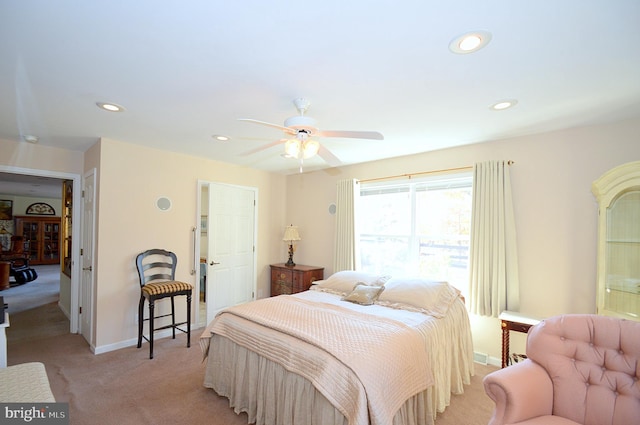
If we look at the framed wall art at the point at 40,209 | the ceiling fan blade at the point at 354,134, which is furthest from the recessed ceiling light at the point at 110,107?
the framed wall art at the point at 40,209

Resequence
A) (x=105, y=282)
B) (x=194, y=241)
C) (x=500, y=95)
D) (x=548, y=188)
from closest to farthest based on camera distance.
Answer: (x=500, y=95)
(x=548, y=188)
(x=105, y=282)
(x=194, y=241)

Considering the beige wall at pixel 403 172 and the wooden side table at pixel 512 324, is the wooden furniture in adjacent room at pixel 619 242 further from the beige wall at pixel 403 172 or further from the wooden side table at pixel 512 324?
the wooden side table at pixel 512 324

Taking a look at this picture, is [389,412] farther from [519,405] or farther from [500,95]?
[500,95]

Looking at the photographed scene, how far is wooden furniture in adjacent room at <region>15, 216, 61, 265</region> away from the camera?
31.2ft

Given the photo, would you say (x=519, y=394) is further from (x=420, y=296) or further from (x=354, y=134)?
(x=354, y=134)

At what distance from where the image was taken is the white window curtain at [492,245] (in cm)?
308

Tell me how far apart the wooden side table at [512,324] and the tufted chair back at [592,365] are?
785 millimetres

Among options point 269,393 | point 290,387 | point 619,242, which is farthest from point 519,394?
point 619,242

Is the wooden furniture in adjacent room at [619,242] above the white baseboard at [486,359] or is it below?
above

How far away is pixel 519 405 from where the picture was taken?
5.25 ft

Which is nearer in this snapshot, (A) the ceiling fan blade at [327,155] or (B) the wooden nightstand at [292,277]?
(A) the ceiling fan blade at [327,155]

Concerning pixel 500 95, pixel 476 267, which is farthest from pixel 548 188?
pixel 500 95

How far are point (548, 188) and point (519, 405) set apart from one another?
2225mm

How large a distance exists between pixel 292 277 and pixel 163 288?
1.89 metres
